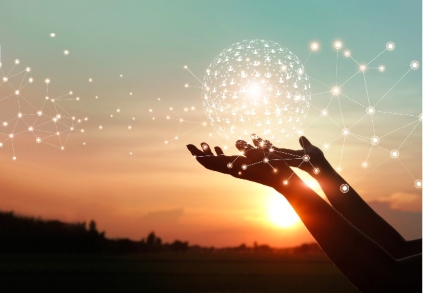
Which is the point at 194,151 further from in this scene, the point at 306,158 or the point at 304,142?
the point at 304,142

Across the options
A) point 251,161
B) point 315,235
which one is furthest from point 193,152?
point 315,235

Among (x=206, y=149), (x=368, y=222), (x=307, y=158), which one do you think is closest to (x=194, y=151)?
(x=206, y=149)

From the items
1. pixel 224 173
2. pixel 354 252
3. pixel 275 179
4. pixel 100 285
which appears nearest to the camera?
pixel 354 252

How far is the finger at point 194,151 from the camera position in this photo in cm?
227

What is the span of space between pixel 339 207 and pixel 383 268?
28.8 inches

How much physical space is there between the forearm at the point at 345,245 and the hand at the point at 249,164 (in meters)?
0.14

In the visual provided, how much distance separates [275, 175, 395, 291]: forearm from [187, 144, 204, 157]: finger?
1.87 ft

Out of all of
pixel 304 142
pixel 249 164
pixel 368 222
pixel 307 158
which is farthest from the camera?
pixel 304 142

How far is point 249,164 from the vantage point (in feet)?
6.61

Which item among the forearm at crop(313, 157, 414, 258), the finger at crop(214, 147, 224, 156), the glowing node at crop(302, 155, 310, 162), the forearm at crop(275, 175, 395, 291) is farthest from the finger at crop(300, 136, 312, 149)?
the forearm at crop(275, 175, 395, 291)

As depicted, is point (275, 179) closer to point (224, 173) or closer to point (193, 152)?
point (224, 173)

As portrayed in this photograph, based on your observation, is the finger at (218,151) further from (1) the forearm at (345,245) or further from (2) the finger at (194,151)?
(1) the forearm at (345,245)

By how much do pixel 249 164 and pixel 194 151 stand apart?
0.33 m

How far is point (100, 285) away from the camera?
33406 mm
